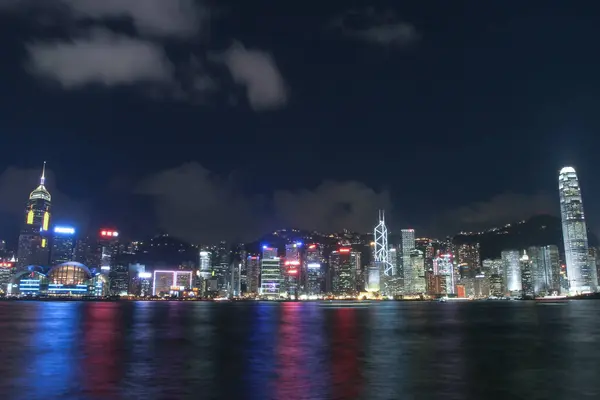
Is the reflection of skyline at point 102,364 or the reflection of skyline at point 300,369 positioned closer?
the reflection of skyline at point 300,369

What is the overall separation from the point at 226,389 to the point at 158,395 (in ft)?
12.4

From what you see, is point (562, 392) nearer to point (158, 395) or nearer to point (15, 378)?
point (158, 395)

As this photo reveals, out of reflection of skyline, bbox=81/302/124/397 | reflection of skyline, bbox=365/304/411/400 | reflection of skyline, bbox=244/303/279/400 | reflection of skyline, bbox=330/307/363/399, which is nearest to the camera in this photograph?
reflection of skyline, bbox=330/307/363/399

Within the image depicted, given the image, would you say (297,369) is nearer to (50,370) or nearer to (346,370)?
(346,370)

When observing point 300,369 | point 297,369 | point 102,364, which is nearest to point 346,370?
point 300,369

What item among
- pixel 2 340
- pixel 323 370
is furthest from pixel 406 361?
pixel 2 340

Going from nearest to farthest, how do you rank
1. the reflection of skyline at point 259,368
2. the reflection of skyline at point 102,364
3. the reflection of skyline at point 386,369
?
the reflection of skyline at point 386,369 → the reflection of skyline at point 259,368 → the reflection of skyline at point 102,364

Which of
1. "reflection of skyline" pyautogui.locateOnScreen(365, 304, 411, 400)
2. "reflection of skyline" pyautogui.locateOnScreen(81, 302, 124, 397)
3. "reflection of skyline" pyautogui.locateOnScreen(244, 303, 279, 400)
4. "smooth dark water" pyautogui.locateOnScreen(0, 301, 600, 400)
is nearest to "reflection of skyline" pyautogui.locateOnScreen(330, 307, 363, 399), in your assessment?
"smooth dark water" pyautogui.locateOnScreen(0, 301, 600, 400)

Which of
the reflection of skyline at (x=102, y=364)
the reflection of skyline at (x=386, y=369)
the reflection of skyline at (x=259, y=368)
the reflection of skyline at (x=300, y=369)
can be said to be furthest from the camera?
the reflection of skyline at (x=102, y=364)

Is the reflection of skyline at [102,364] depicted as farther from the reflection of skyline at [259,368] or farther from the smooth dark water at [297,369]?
the reflection of skyline at [259,368]

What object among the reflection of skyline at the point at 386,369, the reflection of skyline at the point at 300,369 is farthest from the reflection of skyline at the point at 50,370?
the reflection of skyline at the point at 386,369

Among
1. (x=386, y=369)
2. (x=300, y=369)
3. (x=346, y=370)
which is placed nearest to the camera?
(x=346, y=370)

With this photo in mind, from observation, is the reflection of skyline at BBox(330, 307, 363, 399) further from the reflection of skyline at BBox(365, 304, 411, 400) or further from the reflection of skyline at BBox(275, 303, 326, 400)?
the reflection of skyline at BBox(275, 303, 326, 400)

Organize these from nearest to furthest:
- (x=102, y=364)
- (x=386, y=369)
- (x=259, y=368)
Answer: (x=386, y=369) → (x=259, y=368) → (x=102, y=364)
